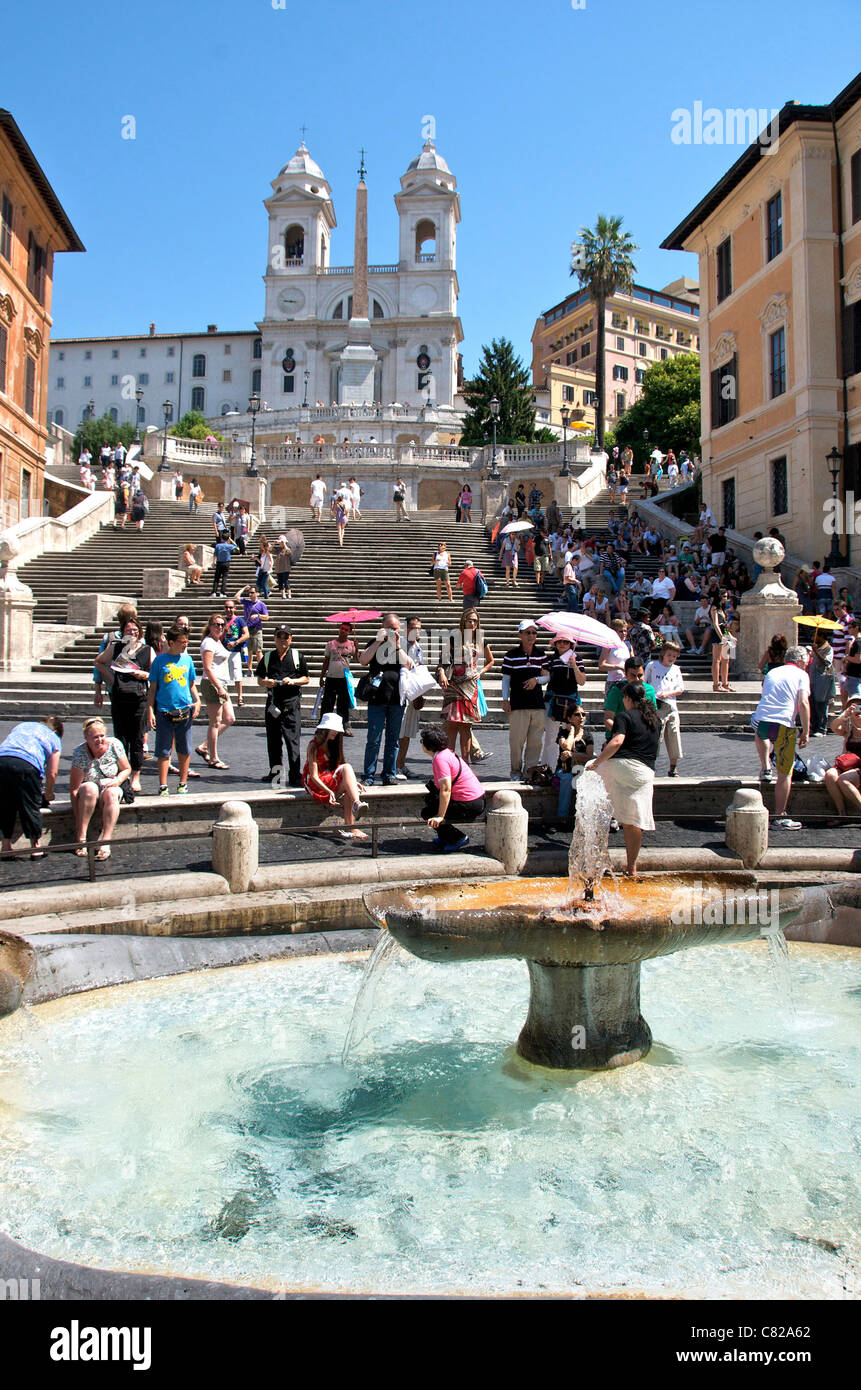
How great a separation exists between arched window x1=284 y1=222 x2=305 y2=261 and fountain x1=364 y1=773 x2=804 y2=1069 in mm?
90361

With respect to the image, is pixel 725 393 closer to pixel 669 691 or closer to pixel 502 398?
pixel 669 691

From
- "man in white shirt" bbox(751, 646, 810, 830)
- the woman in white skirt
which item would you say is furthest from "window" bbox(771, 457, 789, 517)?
the woman in white skirt

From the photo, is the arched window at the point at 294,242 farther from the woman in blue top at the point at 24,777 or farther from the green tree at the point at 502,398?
the woman in blue top at the point at 24,777

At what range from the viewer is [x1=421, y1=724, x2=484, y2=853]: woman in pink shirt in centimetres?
832

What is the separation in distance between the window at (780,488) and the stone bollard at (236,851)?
2170 centimetres

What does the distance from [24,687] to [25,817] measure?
396 inches

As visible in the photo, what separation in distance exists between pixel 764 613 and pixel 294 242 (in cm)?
8110

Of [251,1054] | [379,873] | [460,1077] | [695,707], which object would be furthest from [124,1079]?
[695,707]

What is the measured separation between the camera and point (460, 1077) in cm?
502

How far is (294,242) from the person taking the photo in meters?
87.3

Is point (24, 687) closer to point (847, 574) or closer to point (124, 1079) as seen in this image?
point (124, 1079)

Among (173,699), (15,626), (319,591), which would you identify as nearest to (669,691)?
(173,699)

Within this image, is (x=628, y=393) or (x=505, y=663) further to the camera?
(x=628, y=393)

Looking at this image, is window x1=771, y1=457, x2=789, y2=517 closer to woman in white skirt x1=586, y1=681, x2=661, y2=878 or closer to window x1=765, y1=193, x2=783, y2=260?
window x1=765, y1=193, x2=783, y2=260
